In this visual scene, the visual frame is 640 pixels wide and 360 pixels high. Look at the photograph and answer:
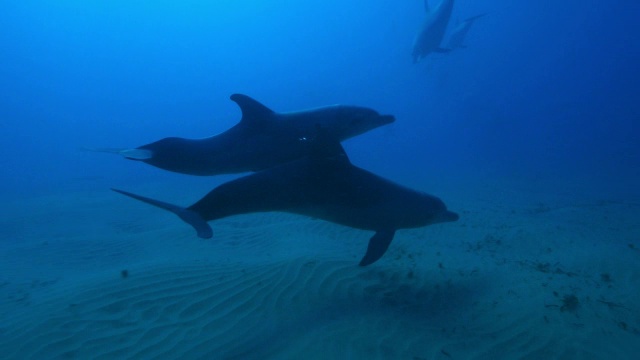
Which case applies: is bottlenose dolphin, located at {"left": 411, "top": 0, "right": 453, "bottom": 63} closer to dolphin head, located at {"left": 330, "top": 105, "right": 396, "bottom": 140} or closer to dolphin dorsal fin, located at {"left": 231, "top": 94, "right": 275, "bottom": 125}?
dolphin head, located at {"left": 330, "top": 105, "right": 396, "bottom": 140}

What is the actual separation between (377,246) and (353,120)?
7.27ft

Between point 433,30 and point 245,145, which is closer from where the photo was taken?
point 245,145

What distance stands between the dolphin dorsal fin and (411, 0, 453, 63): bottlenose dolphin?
13329mm

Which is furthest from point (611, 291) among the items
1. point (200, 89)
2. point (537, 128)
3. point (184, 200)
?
point (200, 89)

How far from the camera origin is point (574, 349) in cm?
418

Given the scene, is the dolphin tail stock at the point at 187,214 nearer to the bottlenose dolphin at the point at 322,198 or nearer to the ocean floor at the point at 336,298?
the bottlenose dolphin at the point at 322,198

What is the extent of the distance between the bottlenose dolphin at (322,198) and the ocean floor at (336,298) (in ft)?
3.57

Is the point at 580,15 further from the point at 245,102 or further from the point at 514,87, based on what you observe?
the point at 245,102

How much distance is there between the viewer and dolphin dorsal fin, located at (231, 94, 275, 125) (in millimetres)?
5418

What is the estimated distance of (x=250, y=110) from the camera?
5.45m

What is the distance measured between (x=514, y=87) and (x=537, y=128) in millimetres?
47467

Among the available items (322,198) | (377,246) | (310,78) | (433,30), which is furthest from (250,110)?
(310,78)

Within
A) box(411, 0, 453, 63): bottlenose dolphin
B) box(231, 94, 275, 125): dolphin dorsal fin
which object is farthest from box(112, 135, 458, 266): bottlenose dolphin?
box(411, 0, 453, 63): bottlenose dolphin

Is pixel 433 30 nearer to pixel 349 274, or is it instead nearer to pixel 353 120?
pixel 353 120
